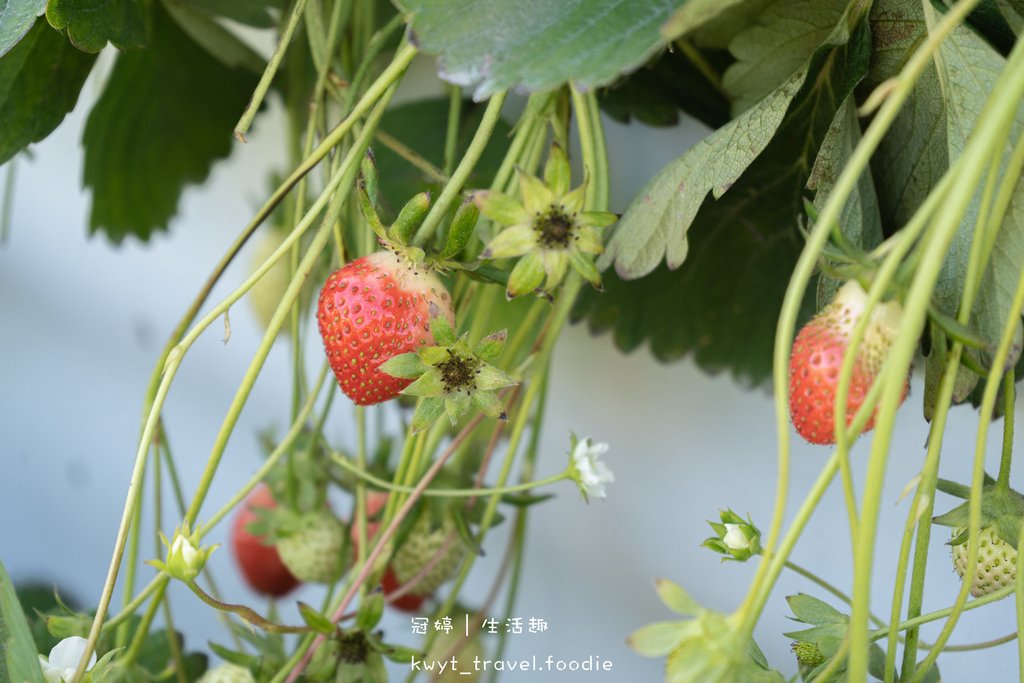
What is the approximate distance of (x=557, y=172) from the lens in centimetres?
34

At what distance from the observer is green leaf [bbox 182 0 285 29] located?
22.9 inches

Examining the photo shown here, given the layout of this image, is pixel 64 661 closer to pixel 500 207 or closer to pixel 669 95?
pixel 500 207

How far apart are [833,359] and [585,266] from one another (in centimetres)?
10

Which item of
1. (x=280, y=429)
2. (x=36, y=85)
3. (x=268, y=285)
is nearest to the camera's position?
(x=36, y=85)

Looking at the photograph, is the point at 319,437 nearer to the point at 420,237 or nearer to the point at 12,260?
the point at 420,237

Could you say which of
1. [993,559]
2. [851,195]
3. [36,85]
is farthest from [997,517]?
[36,85]

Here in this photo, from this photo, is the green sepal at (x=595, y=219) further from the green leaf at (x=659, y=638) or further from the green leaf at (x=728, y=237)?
the green leaf at (x=659, y=638)

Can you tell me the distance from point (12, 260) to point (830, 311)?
942 millimetres

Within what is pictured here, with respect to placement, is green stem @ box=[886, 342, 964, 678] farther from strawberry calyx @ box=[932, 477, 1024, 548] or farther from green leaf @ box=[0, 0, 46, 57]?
green leaf @ box=[0, 0, 46, 57]

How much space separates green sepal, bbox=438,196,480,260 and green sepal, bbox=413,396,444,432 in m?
0.06

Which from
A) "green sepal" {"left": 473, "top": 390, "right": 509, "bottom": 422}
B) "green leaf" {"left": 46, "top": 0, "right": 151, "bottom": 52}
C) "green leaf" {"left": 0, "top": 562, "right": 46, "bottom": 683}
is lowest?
"green leaf" {"left": 0, "top": 562, "right": 46, "bottom": 683}

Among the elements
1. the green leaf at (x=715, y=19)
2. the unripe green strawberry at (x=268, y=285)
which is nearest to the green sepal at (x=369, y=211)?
the green leaf at (x=715, y=19)

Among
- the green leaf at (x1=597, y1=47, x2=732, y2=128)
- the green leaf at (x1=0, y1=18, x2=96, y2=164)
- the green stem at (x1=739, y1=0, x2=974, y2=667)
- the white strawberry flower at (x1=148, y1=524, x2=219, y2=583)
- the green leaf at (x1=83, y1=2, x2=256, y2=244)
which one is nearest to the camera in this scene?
the green stem at (x1=739, y1=0, x2=974, y2=667)

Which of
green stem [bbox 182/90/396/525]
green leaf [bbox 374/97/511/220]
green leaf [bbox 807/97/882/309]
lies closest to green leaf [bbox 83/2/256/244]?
green leaf [bbox 374/97/511/220]
